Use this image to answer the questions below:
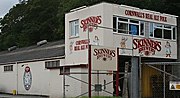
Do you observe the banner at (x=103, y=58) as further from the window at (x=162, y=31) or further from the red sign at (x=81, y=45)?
the window at (x=162, y=31)

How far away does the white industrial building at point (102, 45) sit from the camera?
28.4 metres

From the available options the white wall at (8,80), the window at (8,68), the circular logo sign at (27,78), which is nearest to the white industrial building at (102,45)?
the circular logo sign at (27,78)

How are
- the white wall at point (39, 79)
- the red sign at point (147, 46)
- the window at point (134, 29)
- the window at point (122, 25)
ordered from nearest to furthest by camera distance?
1. the window at point (122, 25)
2. the window at point (134, 29)
3. the red sign at point (147, 46)
4. the white wall at point (39, 79)

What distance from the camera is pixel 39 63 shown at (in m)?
36.3

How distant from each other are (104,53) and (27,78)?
52.3 ft

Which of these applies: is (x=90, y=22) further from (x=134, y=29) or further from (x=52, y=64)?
(x=52, y=64)

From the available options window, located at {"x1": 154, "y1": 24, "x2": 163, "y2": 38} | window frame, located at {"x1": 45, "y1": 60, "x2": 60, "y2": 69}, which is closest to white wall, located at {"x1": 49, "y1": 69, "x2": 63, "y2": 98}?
window frame, located at {"x1": 45, "y1": 60, "x2": 60, "y2": 69}

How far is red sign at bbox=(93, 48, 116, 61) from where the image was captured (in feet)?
77.3

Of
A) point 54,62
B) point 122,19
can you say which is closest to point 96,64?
point 122,19

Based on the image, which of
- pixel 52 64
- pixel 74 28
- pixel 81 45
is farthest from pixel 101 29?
pixel 52 64

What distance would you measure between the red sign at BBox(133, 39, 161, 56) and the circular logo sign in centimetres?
1206

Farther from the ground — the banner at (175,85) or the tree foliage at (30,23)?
the tree foliage at (30,23)

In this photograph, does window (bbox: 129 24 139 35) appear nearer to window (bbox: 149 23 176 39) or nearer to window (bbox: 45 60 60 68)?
window (bbox: 149 23 176 39)

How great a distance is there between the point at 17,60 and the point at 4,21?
1306 inches
